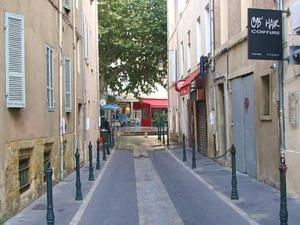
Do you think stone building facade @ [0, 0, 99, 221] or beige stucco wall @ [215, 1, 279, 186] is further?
beige stucco wall @ [215, 1, 279, 186]

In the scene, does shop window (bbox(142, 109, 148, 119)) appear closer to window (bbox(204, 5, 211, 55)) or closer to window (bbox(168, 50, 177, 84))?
window (bbox(168, 50, 177, 84))

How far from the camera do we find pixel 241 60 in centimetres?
1488

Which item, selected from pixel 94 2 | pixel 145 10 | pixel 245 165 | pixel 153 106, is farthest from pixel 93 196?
pixel 153 106

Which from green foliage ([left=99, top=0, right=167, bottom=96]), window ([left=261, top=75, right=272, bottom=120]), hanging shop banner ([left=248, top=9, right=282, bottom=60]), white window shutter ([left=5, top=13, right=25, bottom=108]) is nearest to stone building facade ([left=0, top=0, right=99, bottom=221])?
white window shutter ([left=5, top=13, right=25, bottom=108])

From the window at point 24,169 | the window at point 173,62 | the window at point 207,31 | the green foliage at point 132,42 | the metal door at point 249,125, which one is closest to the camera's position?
the window at point 24,169

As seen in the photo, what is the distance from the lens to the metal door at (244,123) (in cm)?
1410

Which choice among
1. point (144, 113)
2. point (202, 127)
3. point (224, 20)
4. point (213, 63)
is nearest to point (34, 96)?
point (224, 20)

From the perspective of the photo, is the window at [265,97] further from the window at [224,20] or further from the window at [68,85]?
the window at [68,85]

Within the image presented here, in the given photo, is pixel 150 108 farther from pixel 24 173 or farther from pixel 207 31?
pixel 24 173

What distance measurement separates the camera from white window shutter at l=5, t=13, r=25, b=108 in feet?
30.9

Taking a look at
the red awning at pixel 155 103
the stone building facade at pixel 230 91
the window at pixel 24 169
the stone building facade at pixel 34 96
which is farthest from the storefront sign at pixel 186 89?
the red awning at pixel 155 103

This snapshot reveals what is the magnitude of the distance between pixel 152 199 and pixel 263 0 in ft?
16.2

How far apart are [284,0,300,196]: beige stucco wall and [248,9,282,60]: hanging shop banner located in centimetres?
17

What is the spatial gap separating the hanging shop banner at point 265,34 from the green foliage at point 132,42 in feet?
90.9
